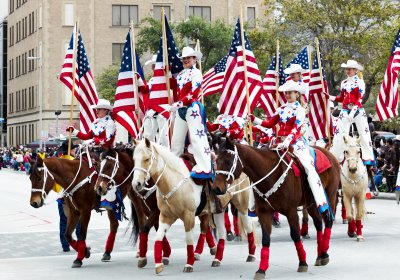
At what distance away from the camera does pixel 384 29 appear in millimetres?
44781

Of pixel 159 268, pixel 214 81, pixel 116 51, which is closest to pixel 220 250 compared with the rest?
pixel 159 268

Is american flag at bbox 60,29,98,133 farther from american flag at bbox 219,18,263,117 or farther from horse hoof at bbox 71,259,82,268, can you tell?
horse hoof at bbox 71,259,82,268

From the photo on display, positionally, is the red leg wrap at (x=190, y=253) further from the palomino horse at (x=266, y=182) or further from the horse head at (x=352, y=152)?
the horse head at (x=352, y=152)

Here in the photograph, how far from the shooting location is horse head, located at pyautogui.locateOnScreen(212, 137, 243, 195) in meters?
12.9

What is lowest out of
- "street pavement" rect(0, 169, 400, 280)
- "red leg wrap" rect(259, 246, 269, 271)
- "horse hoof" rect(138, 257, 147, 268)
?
"street pavement" rect(0, 169, 400, 280)

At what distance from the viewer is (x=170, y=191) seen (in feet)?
44.9

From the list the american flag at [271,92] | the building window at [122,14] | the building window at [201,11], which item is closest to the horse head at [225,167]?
the american flag at [271,92]

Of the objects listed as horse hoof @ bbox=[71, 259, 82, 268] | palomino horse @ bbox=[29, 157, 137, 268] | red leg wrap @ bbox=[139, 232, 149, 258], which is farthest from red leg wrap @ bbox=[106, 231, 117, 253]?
red leg wrap @ bbox=[139, 232, 149, 258]

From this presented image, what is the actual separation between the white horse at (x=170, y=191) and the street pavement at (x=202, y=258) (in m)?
0.52

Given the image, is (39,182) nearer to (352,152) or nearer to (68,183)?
(68,183)

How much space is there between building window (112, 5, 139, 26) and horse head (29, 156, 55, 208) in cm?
7093

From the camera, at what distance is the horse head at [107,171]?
14164mm

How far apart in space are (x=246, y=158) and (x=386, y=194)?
19.4 m

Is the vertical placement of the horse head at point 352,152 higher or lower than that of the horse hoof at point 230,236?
higher
